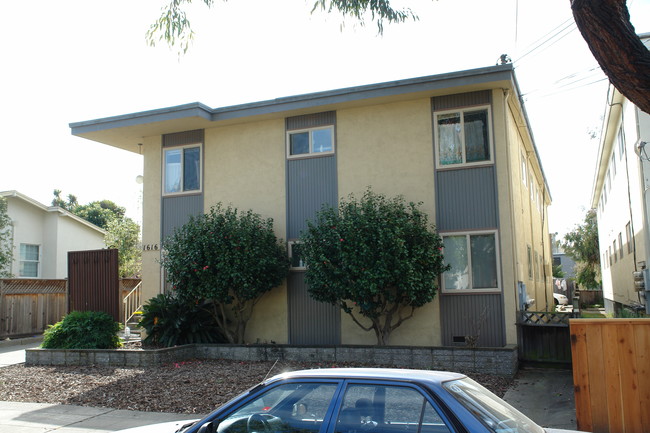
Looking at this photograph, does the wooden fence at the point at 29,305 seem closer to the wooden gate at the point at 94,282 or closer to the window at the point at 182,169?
the wooden gate at the point at 94,282

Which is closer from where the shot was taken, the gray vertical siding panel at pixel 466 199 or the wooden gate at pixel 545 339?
the wooden gate at pixel 545 339

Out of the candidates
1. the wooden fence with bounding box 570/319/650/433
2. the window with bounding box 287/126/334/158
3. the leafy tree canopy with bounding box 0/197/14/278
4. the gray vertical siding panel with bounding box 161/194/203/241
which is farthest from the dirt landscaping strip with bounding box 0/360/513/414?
the leafy tree canopy with bounding box 0/197/14/278

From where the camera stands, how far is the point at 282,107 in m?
14.3

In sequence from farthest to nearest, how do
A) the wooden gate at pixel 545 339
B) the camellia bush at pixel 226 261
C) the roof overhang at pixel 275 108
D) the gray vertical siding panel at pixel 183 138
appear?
the gray vertical siding panel at pixel 183 138
the camellia bush at pixel 226 261
the roof overhang at pixel 275 108
the wooden gate at pixel 545 339

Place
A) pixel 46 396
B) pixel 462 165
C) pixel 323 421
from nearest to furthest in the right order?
pixel 323 421, pixel 46 396, pixel 462 165

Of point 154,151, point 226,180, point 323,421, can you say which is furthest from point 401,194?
point 323,421

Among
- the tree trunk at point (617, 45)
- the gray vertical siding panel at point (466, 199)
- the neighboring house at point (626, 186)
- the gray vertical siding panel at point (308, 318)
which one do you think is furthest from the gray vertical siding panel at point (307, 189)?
the tree trunk at point (617, 45)

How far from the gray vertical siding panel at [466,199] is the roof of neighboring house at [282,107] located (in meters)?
1.88

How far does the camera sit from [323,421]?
3893 mm

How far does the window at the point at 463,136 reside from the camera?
42.4 feet

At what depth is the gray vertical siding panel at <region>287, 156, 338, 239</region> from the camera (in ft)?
46.4

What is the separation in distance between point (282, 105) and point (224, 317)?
210 inches

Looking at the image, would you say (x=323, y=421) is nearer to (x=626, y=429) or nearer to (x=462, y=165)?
(x=626, y=429)

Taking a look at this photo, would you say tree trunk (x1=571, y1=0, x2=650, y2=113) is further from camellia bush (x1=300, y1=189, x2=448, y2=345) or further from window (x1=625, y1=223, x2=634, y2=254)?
window (x1=625, y1=223, x2=634, y2=254)
